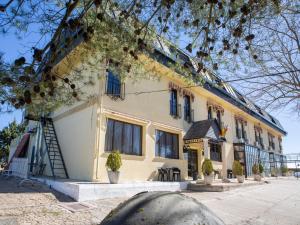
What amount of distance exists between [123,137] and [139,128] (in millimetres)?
1325

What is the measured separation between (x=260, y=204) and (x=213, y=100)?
11.8m

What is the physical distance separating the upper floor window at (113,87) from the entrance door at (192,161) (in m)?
7.07

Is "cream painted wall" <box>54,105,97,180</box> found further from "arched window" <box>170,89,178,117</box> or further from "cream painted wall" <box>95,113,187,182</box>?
"arched window" <box>170,89,178,117</box>

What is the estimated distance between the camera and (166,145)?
15344 millimetres

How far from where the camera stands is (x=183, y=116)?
1703 centimetres

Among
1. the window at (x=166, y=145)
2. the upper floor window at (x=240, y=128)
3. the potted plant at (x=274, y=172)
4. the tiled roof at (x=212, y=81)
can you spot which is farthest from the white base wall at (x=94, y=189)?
the potted plant at (x=274, y=172)

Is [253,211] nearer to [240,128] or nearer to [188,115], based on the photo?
Answer: [188,115]

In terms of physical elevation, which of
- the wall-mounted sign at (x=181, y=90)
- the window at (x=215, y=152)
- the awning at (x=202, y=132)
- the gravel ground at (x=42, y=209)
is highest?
the wall-mounted sign at (x=181, y=90)

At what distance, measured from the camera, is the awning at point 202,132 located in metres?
15.7

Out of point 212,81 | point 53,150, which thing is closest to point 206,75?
point 212,81

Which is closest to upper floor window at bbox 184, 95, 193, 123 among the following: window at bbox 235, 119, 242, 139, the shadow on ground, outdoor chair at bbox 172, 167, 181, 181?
outdoor chair at bbox 172, 167, 181, 181

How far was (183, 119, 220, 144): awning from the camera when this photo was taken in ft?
51.4

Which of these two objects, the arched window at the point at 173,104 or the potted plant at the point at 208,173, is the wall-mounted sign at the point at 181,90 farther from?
the potted plant at the point at 208,173

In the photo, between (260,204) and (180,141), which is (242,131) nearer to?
(180,141)
